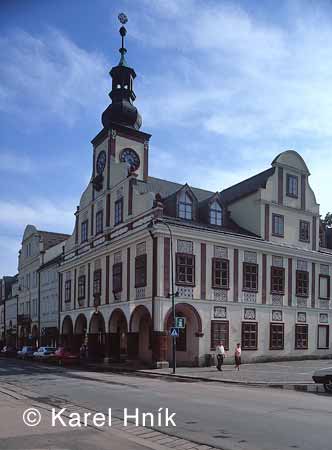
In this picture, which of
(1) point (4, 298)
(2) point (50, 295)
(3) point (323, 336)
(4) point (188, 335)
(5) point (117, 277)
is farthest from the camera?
(1) point (4, 298)

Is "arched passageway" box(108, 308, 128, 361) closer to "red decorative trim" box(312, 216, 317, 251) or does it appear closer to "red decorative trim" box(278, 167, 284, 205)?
"red decorative trim" box(278, 167, 284, 205)

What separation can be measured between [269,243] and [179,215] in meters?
7.24

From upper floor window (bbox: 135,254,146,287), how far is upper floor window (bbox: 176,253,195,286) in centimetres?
218

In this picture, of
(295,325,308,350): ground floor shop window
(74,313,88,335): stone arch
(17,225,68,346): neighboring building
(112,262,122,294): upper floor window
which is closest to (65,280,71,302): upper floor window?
(74,313,88,335): stone arch

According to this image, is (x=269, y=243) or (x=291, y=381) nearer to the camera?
(x=291, y=381)

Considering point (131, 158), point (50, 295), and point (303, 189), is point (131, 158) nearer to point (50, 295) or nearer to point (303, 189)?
point (303, 189)

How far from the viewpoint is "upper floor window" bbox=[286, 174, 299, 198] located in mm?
40312

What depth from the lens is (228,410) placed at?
12742 millimetres

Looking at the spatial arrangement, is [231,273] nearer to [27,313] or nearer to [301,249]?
[301,249]

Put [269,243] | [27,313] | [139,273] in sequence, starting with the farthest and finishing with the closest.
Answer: [27,313]
[269,243]
[139,273]

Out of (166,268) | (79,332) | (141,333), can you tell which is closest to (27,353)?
(79,332)

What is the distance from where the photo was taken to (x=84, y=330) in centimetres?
4388

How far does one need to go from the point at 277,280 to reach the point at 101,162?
649 inches

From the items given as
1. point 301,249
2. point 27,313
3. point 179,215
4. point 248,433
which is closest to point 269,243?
point 301,249
